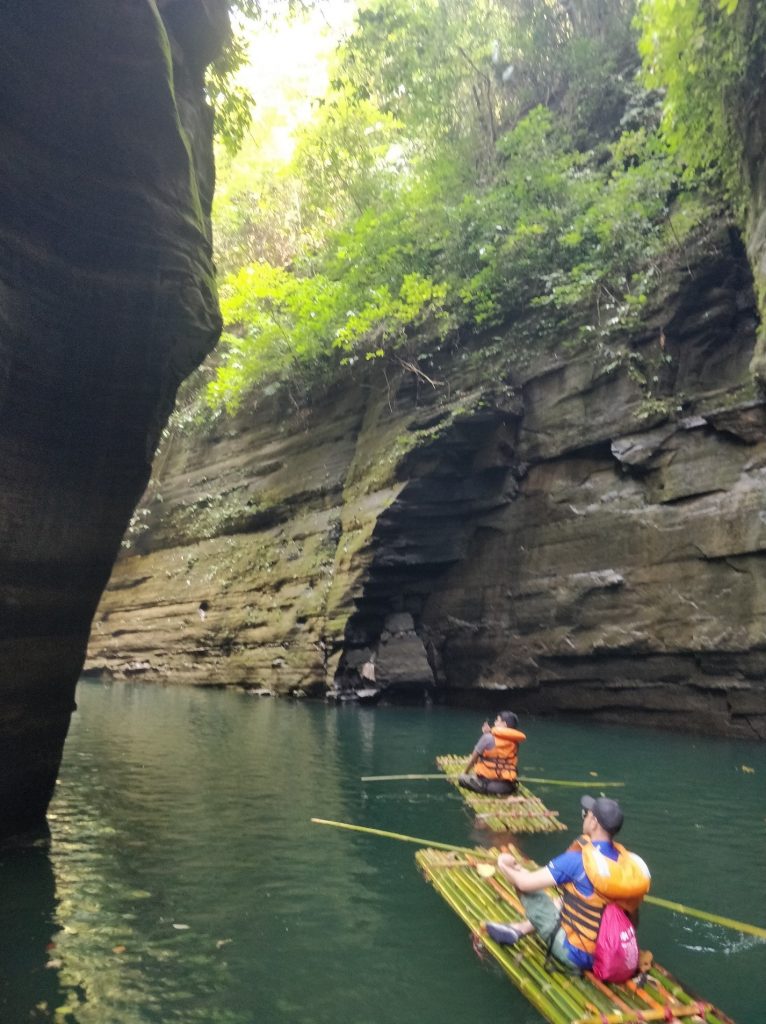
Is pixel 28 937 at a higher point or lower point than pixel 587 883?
lower

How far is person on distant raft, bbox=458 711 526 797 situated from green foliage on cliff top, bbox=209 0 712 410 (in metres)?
11.0

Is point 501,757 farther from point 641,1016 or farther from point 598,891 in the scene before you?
point 641,1016

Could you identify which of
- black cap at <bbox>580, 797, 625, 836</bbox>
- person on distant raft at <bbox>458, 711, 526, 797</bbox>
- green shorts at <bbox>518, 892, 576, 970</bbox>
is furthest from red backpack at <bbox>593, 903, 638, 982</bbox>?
person on distant raft at <bbox>458, 711, 526, 797</bbox>

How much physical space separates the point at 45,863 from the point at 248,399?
21159 millimetres

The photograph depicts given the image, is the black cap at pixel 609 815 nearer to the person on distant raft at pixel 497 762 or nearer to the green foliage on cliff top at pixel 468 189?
the person on distant raft at pixel 497 762

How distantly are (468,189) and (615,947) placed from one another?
21.5 m

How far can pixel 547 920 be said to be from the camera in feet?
13.5

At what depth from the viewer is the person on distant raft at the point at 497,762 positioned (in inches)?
321

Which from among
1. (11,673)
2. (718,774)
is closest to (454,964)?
(11,673)

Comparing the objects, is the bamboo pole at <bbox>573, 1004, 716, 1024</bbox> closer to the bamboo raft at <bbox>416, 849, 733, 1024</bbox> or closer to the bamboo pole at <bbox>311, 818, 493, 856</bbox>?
the bamboo raft at <bbox>416, 849, 733, 1024</bbox>

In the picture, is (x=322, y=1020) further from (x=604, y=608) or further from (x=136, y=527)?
(x=136, y=527)

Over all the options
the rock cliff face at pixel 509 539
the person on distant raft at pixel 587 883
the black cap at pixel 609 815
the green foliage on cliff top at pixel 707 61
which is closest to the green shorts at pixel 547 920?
the person on distant raft at pixel 587 883

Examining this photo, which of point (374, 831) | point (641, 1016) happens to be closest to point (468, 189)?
point (374, 831)

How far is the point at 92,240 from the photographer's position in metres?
5.57
